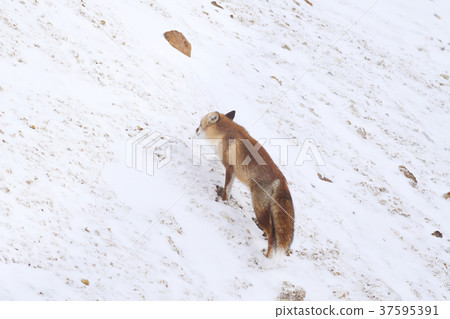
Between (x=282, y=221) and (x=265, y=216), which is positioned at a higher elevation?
(x=282, y=221)

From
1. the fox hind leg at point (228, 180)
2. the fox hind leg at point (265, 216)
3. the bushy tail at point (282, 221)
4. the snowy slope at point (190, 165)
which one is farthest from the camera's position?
the fox hind leg at point (228, 180)

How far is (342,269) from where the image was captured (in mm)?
9273

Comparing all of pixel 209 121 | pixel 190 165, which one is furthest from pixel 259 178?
pixel 209 121

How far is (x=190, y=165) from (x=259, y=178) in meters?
1.92

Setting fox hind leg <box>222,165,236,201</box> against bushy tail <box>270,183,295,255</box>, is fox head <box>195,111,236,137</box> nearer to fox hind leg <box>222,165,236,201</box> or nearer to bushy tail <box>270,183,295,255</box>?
fox hind leg <box>222,165,236,201</box>

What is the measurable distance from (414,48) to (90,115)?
1957 centimetres

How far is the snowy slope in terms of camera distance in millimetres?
6957

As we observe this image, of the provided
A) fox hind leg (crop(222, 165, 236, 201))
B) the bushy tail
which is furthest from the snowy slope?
the bushy tail

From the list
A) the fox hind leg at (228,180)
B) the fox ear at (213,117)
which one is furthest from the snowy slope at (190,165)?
the fox ear at (213,117)

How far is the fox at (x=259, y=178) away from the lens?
26.8 ft

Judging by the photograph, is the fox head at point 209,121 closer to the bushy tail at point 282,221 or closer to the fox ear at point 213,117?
the fox ear at point 213,117

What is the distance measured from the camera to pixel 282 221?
8133mm

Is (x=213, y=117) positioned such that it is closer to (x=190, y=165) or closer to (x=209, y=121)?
(x=209, y=121)

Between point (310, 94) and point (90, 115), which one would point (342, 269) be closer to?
point (90, 115)
